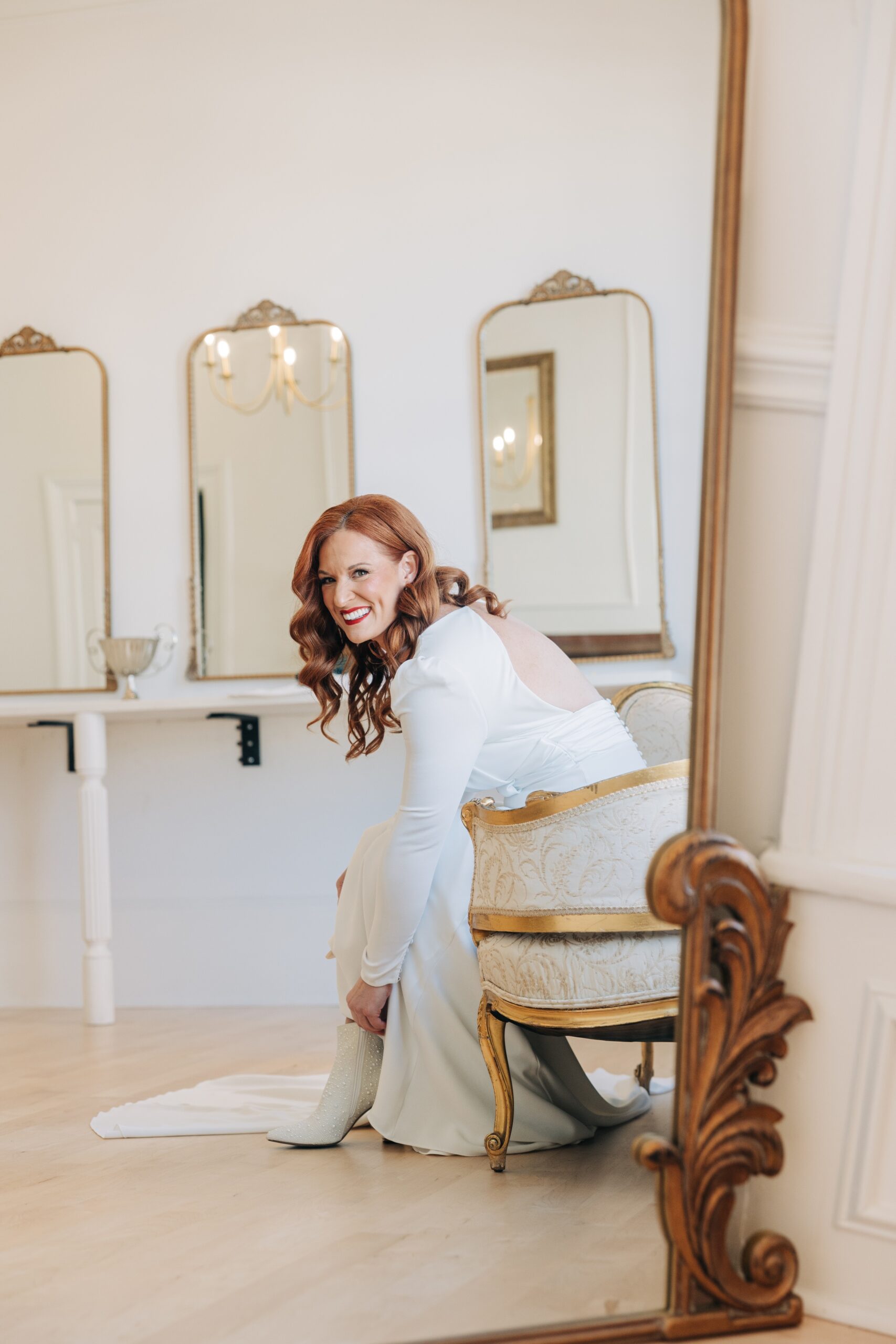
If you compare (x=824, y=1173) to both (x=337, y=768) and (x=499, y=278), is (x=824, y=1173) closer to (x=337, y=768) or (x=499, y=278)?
(x=337, y=768)

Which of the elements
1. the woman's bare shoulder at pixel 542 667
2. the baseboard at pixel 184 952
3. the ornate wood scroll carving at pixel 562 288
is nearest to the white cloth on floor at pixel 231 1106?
the woman's bare shoulder at pixel 542 667

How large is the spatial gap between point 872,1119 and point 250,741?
101 inches

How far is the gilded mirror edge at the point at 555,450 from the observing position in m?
3.20

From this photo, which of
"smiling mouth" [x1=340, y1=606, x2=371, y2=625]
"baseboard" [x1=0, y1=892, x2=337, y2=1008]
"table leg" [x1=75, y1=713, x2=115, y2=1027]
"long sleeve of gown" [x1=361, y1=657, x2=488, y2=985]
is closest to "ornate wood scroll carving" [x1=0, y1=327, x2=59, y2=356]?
"table leg" [x1=75, y1=713, x2=115, y2=1027]

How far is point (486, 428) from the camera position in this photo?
3375mm

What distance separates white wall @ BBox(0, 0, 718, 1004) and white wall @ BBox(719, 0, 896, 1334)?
1.92 metres

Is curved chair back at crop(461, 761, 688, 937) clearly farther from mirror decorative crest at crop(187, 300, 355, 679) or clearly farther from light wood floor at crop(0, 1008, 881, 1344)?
mirror decorative crest at crop(187, 300, 355, 679)

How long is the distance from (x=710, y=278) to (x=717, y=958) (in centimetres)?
63

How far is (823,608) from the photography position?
1.15 metres

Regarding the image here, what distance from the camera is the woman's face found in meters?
1.99

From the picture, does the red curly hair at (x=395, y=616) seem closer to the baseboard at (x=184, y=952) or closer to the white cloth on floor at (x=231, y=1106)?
the white cloth on floor at (x=231, y=1106)

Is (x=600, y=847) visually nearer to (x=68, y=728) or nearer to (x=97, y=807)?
(x=97, y=807)

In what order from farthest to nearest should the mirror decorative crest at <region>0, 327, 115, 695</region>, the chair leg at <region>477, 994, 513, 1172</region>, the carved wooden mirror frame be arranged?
the mirror decorative crest at <region>0, 327, 115, 695</region> < the chair leg at <region>477, 994, 513, 1172</region> < the carved wooden mirror frame

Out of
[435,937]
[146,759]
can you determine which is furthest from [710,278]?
[146,759]
